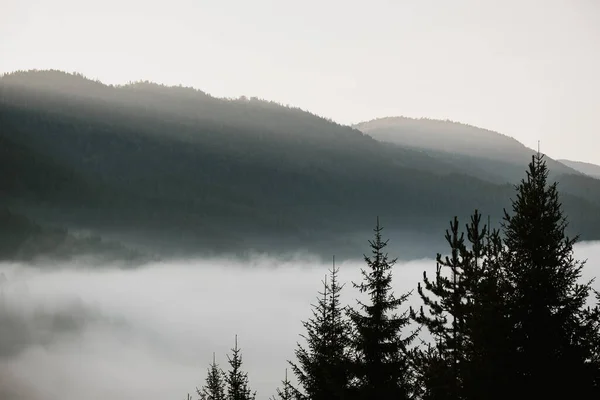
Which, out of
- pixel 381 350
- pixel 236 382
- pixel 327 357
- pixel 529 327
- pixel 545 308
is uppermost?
pixel 545 308

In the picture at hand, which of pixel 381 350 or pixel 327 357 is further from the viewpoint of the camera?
pixel 327 357

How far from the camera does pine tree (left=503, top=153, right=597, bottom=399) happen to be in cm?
1499

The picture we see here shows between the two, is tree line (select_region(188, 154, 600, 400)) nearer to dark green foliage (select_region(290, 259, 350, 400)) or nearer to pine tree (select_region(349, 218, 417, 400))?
pine tree (select_region(349, 218, 417, 400))

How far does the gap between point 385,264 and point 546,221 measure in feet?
19.6

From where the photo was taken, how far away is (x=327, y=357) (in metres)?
23.8

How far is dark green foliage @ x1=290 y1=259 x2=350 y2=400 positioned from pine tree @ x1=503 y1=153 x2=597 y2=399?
6.46m

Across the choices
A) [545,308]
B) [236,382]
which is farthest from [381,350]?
[236,382]

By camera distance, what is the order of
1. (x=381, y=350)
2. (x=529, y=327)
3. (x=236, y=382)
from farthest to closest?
1. (x=236, y=382)
2. (x=381, y=350)
3. (x=529, y=327)

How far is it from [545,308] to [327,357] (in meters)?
9.44

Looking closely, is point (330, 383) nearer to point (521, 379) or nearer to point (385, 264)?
point (385, 264)

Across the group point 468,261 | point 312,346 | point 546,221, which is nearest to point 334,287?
point 312,346

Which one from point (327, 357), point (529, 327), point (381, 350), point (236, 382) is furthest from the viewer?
point (236, 382)

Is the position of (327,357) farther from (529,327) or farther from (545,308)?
(545,308)

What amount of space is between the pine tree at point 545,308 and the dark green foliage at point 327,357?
6.46 meters
